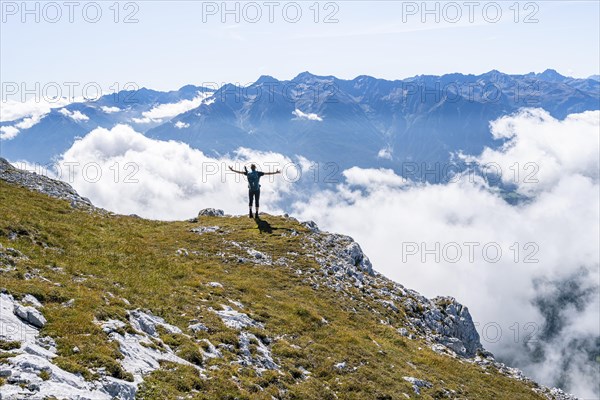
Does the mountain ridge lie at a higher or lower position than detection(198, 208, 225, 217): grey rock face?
lower

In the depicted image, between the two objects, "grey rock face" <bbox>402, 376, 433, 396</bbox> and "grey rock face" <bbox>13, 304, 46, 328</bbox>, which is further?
"grey rock face" <bbox>402, 376, 433, 396</bbox>

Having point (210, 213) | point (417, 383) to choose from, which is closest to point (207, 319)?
point (417, 383)

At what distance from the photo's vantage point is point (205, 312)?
904 inches

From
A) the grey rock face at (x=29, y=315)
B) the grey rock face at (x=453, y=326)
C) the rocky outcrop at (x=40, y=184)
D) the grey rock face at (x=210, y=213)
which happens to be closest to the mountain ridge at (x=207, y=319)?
the grey rock face at (x=29, y=315)

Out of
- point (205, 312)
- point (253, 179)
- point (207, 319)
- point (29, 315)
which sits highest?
point (253, 179)

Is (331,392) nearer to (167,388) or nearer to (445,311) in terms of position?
(167,388)

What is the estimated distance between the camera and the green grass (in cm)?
1605

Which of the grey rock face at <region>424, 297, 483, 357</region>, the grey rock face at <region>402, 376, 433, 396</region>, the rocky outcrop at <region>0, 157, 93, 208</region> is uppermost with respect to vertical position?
the rocky outcrop at <region>0, 157, 93, 208</region>

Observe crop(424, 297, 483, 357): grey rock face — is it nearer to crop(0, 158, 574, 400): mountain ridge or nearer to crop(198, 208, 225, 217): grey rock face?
crop(0, 158, 574, 400): mountain ridge

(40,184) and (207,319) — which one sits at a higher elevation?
(40,184)

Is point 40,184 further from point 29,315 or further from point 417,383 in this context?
A: point 417,383

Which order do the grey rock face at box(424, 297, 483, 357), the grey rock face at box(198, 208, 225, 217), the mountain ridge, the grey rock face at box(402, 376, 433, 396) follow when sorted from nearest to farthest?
the mountain ridge
the grey rock face at box(402, 376, 433, 396)
the grey rock face at box(424, 297, 483, 357)
the grey rock face at box(198, 208, 225, 217)

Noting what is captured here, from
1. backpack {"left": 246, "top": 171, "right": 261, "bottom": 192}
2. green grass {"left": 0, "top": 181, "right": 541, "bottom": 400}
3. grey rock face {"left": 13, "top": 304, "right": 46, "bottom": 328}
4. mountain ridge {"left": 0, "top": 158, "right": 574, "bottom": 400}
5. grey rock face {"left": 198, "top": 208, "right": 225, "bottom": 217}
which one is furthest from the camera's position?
grey rock face {"left": 198, "top": 208, "right": 225, "bottom": 217}

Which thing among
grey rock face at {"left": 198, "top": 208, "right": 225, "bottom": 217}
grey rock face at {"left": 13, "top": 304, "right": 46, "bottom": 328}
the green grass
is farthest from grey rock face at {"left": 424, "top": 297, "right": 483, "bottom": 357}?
grey rock face at {"left": 13, "top": 304, "right": 46, "bottom": 328}
